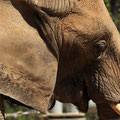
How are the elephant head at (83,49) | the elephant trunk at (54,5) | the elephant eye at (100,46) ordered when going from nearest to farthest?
the elephant trunk at (54,5) < the elephant head at (83,49) < the elephant eye at (100,46)

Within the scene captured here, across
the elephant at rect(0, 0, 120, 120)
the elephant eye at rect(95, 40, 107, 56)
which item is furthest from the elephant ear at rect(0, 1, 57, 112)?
the elephant eye at rect(95, 40, 107, 56)

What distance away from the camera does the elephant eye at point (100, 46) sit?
96.1 inches

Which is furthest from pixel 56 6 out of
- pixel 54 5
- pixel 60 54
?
pixel 60 54

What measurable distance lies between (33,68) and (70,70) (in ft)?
1.83

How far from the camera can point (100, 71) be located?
8.57 feet

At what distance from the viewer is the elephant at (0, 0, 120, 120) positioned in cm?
194

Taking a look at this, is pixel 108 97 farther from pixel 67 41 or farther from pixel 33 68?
pixel 33 68

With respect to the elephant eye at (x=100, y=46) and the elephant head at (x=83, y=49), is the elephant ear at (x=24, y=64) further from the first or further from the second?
the elephant eye at (x=100, y=46)

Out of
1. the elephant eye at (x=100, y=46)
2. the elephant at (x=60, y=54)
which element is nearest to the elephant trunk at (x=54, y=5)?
the elephant at (x=60, y=54)

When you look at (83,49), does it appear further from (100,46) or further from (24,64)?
(24,64)

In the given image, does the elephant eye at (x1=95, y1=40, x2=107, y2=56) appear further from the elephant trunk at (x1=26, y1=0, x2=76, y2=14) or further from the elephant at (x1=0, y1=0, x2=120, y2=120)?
the elephant trunk at (x1=26, y1=0, x2=76, y2=14)

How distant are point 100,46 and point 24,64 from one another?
2.03ft

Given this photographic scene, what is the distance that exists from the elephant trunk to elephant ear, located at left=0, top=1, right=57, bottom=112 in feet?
0.30

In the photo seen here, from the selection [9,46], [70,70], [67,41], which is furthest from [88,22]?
[9,46]
